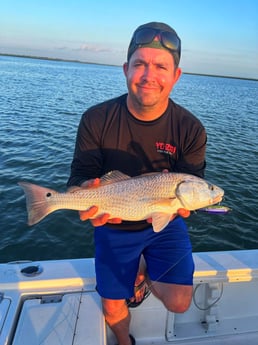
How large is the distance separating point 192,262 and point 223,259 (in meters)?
0.54

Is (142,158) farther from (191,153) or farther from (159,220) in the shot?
(159,220)

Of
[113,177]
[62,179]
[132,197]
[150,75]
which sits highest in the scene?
[150,75]

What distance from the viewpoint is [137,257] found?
3770 mm

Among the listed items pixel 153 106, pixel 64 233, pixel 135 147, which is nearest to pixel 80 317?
pixel 135 147

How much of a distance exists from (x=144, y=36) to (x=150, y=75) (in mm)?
449

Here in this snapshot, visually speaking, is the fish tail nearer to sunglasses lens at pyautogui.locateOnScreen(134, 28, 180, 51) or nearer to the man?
the man

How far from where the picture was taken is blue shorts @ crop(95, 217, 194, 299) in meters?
3.56

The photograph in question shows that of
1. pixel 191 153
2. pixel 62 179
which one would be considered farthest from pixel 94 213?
pixel 62 179

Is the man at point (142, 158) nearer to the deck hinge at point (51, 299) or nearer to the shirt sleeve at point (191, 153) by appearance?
the shirt sleeve at point (191, 153)

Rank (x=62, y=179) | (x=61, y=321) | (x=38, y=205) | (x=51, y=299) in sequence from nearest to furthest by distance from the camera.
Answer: (x=61, y=321) < (x=51, y=299) < (x=38, y=205) < (x=62, y=179)

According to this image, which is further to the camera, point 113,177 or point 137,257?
point 137,257

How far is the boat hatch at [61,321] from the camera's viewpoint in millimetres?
2828

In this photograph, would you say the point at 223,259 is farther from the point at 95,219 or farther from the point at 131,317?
the point at 95,219

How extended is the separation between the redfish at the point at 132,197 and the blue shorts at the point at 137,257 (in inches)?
17.8
